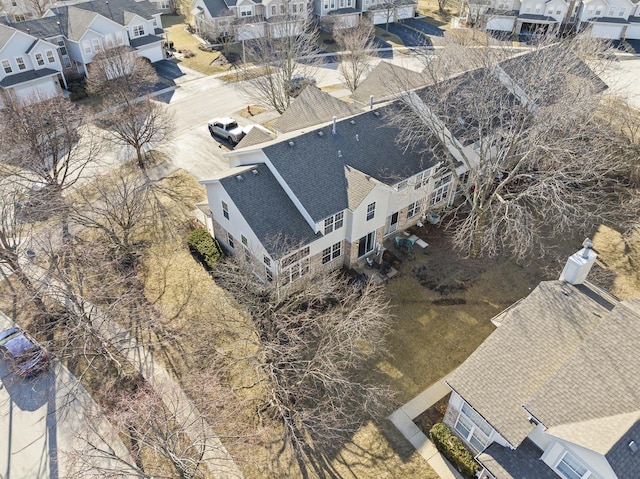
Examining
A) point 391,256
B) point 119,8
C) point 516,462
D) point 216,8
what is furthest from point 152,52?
point 516,462

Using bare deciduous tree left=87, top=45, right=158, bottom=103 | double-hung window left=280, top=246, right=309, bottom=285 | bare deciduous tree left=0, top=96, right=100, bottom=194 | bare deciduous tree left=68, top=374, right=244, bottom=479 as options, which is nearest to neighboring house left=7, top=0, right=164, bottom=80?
bare deciduous tree left=87, top=45, right=158, bottom=103

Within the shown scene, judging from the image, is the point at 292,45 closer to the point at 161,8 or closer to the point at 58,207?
the point at 58,207

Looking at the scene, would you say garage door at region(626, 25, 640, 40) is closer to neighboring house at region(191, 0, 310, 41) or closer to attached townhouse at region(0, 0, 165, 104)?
neighboring house at region(191, 0, 310, 41)

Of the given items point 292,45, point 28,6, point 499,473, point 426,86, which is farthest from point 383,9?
point 499,473

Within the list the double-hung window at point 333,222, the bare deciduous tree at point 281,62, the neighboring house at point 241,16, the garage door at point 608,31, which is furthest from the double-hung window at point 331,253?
the garage door at point 608,31

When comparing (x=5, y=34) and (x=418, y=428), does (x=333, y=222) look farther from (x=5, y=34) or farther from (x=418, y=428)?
(x=5, y=34)

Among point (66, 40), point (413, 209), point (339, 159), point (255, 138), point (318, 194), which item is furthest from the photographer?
point (66, 40)
